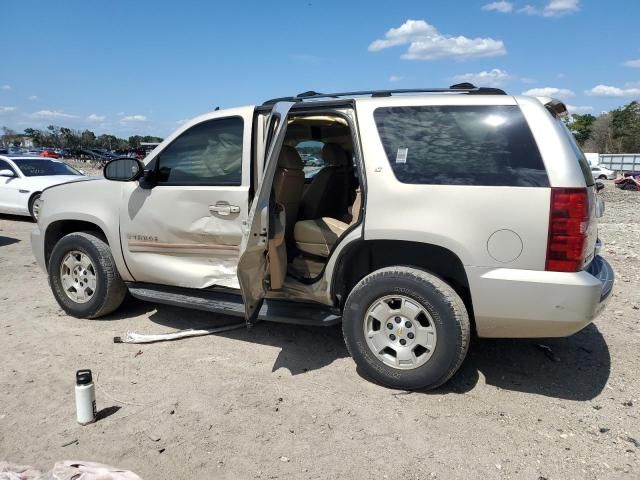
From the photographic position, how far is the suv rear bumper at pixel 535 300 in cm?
314

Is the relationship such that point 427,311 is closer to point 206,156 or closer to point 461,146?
point 461,146

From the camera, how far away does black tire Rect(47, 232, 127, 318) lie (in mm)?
4789

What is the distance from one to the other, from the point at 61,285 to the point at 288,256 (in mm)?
2342

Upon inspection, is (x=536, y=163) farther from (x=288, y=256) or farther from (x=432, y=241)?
(x=288, y=256)

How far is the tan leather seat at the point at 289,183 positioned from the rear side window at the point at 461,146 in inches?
35.5

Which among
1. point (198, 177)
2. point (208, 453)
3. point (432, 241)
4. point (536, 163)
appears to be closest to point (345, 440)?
point (208, 453)

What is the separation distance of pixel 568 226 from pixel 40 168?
42.2 ft

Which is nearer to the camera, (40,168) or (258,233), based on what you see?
(258,233)

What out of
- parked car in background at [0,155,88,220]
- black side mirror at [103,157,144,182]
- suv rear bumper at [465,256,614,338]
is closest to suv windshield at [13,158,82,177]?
parked car in background at [0,155,88,220]

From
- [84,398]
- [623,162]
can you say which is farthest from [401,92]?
[623,162]

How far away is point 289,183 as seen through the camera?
432cm

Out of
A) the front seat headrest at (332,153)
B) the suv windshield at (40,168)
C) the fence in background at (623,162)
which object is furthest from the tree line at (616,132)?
the front seat headrest at (332,153)

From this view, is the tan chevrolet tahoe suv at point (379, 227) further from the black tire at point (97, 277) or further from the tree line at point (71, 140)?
the tree line at point (71, 140)

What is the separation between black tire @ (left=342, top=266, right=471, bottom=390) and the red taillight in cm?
69
